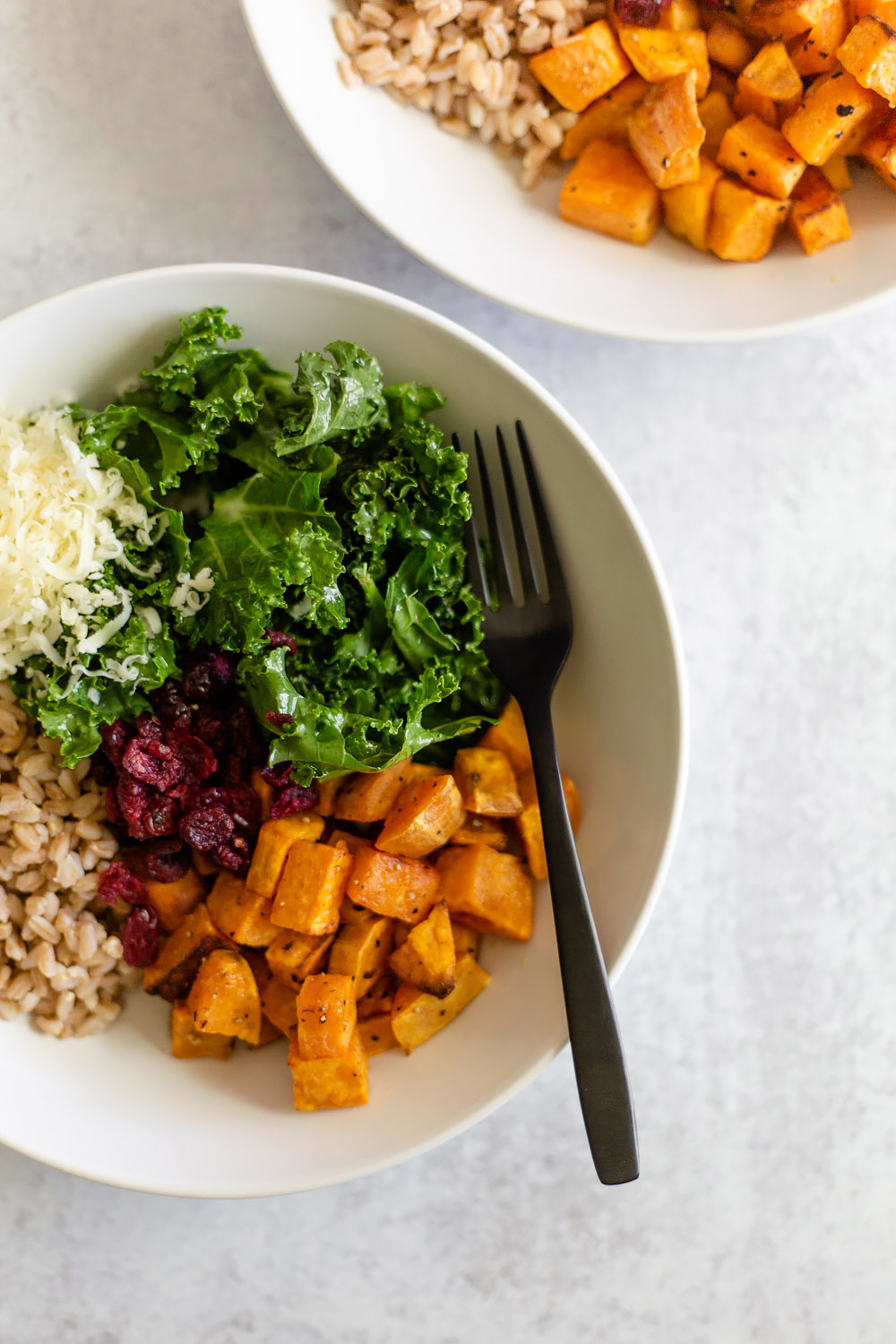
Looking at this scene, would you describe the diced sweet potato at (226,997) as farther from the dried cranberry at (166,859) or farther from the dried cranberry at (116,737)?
the dried cranberry at (116,737)

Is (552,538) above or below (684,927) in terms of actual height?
above

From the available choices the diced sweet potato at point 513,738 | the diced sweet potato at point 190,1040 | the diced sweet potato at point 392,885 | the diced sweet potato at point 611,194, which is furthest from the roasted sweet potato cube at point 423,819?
the diced sweet potato at point 611,194

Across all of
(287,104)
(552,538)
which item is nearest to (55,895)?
(552,538)

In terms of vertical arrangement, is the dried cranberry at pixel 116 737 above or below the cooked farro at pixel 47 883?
above

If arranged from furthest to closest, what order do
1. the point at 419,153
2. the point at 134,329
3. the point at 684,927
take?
A: 1. the point at 684,927
2. the point at 419,153
3. the point at 134,329

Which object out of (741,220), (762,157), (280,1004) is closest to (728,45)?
(762,157)

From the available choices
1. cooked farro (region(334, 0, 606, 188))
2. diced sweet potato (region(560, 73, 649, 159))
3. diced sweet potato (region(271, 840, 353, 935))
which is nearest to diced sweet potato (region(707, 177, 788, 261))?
diced sweet potato (region(560, 73, 649, 159))

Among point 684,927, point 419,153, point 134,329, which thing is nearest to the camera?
point 134,329

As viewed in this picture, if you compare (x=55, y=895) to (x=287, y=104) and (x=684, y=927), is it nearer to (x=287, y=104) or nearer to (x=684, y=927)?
(x=684, y=927)
